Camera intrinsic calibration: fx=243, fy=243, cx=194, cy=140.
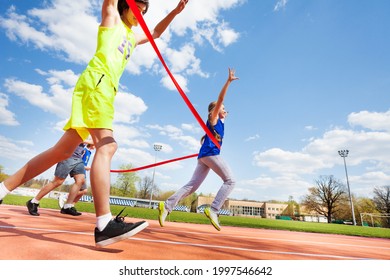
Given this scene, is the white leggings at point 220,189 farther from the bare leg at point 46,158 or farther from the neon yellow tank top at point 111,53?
the neon yellow tank top at point 111,53

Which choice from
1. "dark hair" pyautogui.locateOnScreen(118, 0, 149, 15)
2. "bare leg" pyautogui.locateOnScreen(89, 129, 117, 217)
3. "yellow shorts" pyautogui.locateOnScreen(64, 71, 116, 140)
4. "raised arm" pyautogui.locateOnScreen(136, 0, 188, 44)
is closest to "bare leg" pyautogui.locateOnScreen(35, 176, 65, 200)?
"yellow shorts" pyautogui.locateOnScreen(64, 71, 116, 140)

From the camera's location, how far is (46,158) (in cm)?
259

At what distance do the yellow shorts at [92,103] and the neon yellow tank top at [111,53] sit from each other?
0.32 ft

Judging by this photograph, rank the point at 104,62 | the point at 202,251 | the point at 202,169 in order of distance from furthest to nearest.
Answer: the point at 202,169, the point at 202,251, the point at 104,62

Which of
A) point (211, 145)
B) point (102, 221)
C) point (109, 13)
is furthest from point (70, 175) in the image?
point (109, 13)

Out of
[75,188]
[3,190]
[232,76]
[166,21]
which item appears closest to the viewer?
[3,190]

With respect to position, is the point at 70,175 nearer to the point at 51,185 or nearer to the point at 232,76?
the point at 51,185

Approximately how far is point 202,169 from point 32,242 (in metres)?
3.58

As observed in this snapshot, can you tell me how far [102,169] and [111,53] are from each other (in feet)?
3.94

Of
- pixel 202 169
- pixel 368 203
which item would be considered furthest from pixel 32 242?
pixel 368 203

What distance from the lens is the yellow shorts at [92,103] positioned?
2.24m

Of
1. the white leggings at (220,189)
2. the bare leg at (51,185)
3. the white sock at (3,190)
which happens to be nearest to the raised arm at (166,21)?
the white sock at (3,190)
